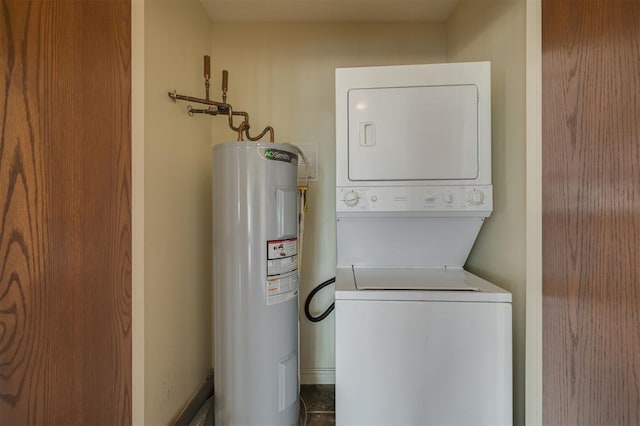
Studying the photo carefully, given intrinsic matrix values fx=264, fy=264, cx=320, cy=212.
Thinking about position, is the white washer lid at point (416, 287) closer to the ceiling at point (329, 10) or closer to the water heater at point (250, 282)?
the water heater at point (250, 282)

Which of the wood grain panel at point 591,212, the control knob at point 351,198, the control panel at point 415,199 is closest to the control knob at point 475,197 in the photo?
the control panel at point 415,199

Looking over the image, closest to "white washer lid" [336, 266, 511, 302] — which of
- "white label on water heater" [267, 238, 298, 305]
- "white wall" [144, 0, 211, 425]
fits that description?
"white label on water heater" [267, 238, 298, 305]

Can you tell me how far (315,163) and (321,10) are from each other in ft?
3.03

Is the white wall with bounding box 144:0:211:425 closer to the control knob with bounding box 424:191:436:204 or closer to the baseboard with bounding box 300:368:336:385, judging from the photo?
the baseboard with bounding box 300:368:336:385

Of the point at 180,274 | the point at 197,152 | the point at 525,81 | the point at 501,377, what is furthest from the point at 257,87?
the point at 501,377

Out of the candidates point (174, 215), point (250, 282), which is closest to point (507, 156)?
point (250, 282)

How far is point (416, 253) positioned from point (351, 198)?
1.62 feet

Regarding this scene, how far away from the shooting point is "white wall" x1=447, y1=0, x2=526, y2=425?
106 cm

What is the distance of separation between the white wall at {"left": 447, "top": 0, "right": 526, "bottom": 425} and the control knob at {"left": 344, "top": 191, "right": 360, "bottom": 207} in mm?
655

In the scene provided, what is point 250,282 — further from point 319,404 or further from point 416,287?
point 319,404

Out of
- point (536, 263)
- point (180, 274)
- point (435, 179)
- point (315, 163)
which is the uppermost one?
point (315, 163)

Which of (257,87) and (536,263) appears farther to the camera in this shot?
(257,87)

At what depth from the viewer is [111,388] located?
89 centimetres

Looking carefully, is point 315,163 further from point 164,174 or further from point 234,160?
point 164,174
